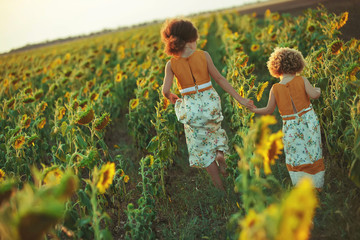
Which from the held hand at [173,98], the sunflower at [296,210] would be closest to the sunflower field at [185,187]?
the sunflower at [296,210]

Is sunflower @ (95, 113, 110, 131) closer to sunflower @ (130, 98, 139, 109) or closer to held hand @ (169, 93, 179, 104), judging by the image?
held hand @ (169, 93, 179, 104)

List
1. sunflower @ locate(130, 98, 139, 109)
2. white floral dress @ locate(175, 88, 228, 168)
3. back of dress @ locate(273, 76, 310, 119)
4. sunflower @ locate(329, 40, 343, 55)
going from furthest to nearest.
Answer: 1. sunflower @ locate(130, 98, 139, 109)
2. sunflower @ locate(329, 40, 343, 55)
3. white floral dress @ locate(175, 88, 228, 168)
4. back of dress @ locate(273, 76, 310, 119)

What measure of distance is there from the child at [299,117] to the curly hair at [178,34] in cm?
67

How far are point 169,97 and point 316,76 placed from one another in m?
1.39

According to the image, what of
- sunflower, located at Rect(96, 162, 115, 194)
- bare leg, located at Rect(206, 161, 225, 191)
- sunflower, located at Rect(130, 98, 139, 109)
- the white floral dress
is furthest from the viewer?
sunflower, located at Rect(130, 98, 139, 109)

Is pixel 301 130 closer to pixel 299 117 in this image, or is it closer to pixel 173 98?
pixel 299 117

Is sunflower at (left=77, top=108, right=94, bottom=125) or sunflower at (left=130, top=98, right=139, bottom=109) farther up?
sunflower at (left=77, top=108, right=94, bottom=125)

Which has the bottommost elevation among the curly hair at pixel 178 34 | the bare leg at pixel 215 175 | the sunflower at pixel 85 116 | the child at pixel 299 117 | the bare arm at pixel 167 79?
the bare leg at pixel 215 175

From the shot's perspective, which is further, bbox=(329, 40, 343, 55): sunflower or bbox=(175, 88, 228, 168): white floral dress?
bbox=(329, 40, 343, 55): sunflower

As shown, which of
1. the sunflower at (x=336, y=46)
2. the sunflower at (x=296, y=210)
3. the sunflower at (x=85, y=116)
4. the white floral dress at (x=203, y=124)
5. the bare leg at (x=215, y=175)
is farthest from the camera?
the sunflower at (x=336, y=46)

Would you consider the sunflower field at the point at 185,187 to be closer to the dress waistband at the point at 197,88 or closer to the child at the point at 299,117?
the child at the point at 299,117

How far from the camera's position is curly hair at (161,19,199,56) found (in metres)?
2.48

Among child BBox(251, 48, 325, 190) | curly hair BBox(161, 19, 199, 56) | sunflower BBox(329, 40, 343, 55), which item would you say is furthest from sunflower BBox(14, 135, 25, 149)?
sunflower BBox(329, 40, 343, 55)

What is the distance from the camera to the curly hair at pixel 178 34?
2.48m
